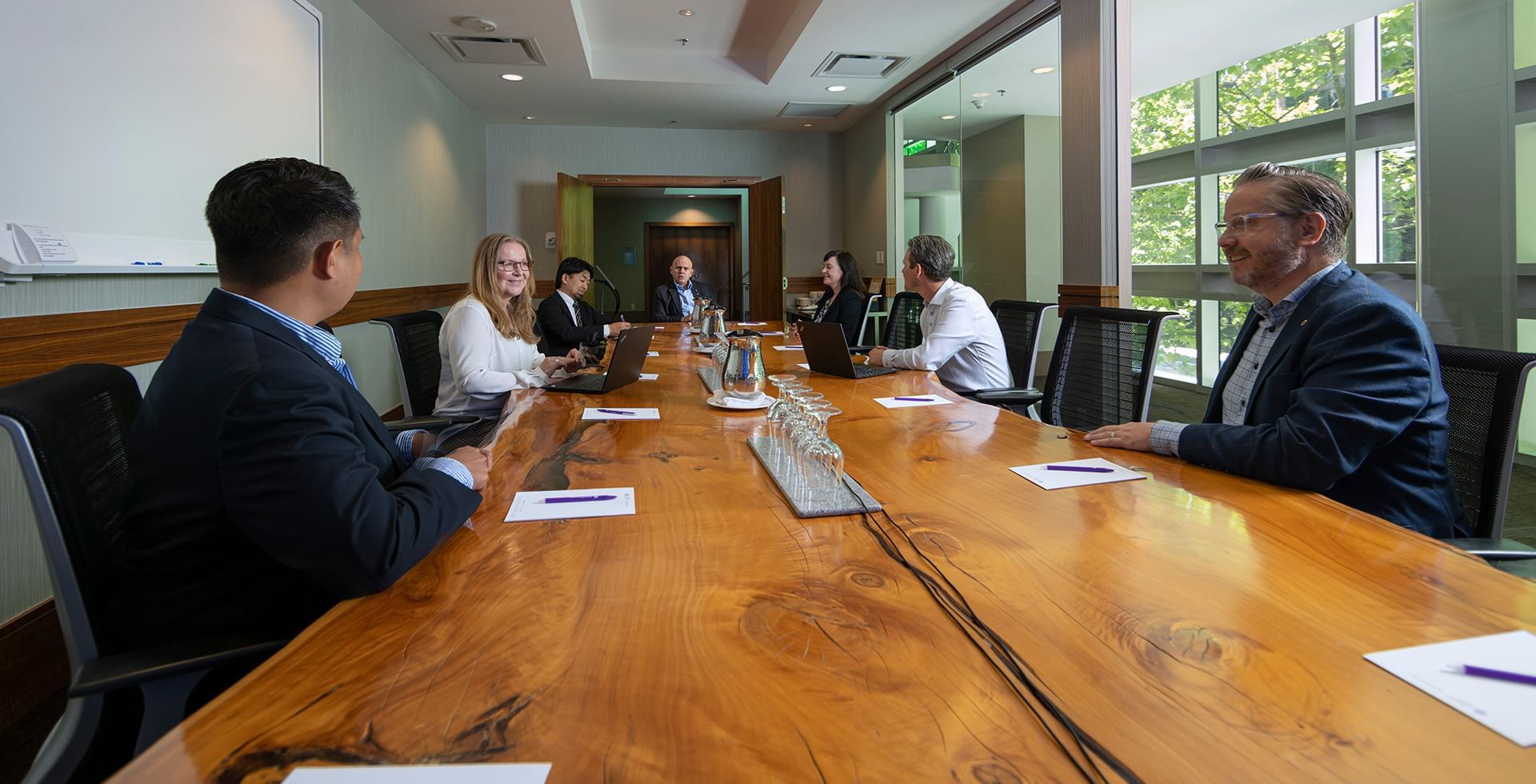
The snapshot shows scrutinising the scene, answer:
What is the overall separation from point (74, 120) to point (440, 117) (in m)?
4.52

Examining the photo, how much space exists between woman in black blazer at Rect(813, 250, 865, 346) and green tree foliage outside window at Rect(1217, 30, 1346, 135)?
3420 millimetres

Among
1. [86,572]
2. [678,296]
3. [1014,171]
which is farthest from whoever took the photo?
[678,296]

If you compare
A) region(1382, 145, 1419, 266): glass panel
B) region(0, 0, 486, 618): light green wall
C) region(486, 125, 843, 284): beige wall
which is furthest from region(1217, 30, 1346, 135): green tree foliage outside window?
region(0, 0, 486, 618): light green wall

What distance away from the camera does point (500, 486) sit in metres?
A: 1.39

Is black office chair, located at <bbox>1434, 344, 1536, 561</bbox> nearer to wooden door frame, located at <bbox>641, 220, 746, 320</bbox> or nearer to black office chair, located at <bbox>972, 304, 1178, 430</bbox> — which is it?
black office chair, located at <bbox>972, 304, 1178, 430</bbox>

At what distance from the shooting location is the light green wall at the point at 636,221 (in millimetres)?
14352

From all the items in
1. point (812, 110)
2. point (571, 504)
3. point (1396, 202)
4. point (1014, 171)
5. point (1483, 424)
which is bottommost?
point (571, 504)

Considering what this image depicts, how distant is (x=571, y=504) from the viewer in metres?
1.26

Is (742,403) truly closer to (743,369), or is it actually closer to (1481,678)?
(743,369)

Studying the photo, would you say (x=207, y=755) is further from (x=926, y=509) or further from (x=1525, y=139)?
(x=1525, y=139)

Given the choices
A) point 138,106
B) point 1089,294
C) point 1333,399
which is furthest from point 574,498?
point 1089,294

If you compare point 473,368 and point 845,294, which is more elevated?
point 845,294

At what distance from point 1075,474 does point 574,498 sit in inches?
33.6

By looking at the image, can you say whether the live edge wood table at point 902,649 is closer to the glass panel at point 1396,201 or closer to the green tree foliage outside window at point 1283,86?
the glass panel at point 1396,201
